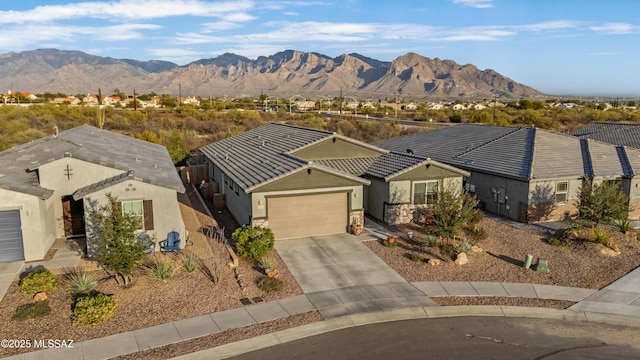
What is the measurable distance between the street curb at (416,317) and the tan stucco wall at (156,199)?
7.64 meters

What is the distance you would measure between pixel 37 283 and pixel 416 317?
1127 cm

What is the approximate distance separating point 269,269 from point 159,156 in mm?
14119

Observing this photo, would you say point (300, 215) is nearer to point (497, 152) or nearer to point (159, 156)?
point (159, 156)

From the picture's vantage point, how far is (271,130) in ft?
112

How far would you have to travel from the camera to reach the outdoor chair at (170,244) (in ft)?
59.2

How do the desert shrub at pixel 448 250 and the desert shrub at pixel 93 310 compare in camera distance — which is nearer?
the desert shrub at pixel 93 310

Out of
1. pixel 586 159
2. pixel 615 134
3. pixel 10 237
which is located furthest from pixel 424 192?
pixel 615 134

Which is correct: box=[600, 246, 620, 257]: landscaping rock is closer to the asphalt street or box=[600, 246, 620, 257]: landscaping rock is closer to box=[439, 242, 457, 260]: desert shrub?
box=[439, 242, 457, 260]: desert shrub

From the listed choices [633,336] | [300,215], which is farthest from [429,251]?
[633,336]

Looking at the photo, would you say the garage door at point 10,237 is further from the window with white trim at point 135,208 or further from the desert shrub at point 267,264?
the desert shrub at point 267,264

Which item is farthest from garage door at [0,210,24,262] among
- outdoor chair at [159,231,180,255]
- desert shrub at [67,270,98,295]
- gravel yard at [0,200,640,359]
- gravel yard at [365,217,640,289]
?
gravel yard at [365,217,640,289]

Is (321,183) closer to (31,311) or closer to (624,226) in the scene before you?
(31,311)

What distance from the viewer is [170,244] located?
18078mm

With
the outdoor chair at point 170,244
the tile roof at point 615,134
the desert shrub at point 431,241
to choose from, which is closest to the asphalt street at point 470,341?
the desert shrub at point 431,241
